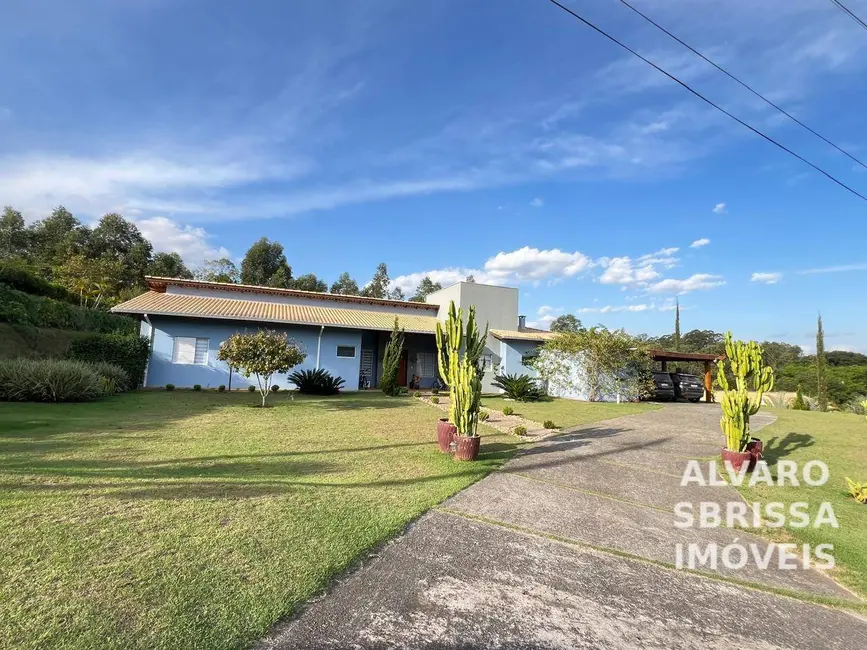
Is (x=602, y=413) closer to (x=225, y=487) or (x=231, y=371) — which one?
(x=225, y=487)

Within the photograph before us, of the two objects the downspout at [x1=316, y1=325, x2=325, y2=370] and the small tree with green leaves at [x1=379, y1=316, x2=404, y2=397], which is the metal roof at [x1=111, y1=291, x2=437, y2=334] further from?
the small tree with green leaves at [x1=379, y1=316, x2=404, y2=397]

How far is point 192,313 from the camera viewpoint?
17000 millimetres

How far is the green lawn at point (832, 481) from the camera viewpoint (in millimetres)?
4781

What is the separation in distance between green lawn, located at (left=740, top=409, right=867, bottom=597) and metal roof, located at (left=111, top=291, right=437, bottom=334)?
1468cm

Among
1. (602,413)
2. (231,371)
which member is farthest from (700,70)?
(231,371)

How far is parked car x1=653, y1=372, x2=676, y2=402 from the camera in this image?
70.5 ft

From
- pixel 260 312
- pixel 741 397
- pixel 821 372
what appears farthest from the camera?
pixel 821 372

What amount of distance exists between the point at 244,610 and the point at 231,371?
Result: 54.1 feet

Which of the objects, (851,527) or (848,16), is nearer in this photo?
(851,527)

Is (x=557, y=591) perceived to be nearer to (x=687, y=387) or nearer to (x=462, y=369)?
(x=462, y=369)

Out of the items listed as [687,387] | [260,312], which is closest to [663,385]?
[687,387]

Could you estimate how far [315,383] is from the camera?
16.9m

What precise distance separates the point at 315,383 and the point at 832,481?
15091mm

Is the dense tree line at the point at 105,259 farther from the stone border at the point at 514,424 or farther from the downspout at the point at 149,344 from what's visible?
the stone border at the point at 514,424
